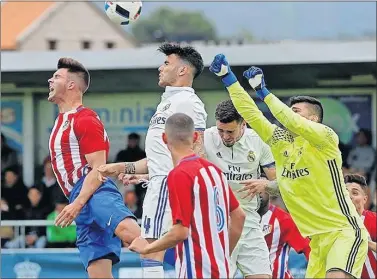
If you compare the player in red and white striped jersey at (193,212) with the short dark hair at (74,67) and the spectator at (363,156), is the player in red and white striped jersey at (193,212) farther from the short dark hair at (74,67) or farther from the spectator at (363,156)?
the spectator at (363,156)

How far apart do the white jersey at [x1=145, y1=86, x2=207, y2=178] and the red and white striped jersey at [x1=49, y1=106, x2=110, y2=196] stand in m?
0.52

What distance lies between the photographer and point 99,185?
33.6ft

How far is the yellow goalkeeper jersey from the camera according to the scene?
32.5 ft

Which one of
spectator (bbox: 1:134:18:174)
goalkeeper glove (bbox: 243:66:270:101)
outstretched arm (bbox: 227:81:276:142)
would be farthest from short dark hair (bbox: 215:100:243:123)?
spectator (bbox: 1:134:18:174)

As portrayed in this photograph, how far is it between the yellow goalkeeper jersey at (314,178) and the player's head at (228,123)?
721 mm

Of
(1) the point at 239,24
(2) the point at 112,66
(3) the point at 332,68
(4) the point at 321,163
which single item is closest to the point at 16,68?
(2) the point at 112,66

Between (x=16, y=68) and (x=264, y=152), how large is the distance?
860 centimetres

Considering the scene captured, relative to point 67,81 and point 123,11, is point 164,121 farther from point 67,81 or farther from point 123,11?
point 123,11

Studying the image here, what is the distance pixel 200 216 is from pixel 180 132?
587mm

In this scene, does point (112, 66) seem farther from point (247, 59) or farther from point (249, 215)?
point (249, 215)

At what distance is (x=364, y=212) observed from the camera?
501 inches

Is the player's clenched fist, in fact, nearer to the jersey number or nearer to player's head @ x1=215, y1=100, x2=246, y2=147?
player's head @ x1=215, y1=100, x2=246, y2=147

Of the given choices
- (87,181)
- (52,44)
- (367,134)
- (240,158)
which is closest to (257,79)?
(240,158)

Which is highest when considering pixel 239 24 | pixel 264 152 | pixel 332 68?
pixel 239 24
